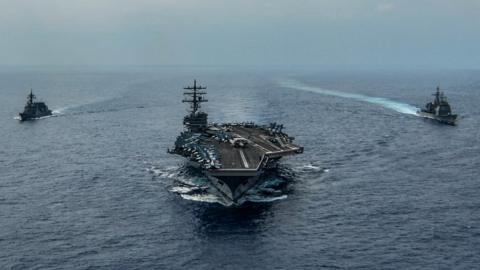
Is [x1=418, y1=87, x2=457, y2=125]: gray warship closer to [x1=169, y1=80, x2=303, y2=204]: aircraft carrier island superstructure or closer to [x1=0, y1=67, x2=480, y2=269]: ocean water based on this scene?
[x1=0, y1=67, x2=480, y2=269]: ocean water

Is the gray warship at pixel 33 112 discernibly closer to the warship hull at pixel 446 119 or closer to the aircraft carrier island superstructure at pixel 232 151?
the aircraft carrier island superstructure at pixel 232 151

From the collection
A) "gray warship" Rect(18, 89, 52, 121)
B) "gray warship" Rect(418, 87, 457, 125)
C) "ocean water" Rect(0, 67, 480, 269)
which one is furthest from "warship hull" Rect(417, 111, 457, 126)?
"gray warship" Rect(18, 89, 52, 121)

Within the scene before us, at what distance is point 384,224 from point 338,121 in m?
85.4

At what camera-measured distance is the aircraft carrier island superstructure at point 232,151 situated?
232 feet

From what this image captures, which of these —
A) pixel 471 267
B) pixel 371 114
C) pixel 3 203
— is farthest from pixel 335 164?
Result: pixel 371 114

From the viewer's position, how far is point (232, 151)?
Result: 85.4 metres

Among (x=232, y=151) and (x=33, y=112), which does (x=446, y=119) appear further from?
(x=33, y=112)

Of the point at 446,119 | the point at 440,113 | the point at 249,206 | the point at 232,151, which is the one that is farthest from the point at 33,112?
the point at 446,119

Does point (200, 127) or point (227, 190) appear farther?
point (200, 127)

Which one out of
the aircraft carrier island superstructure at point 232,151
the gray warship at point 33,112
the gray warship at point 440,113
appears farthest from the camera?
the gray warship at point 33,112

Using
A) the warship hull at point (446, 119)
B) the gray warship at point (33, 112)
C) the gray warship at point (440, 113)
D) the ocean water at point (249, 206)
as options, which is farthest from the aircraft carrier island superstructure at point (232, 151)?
the gray warship at point (33, 112)

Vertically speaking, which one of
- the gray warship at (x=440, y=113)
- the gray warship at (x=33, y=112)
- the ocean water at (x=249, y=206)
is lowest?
the ocean water at (x=249, y=206)

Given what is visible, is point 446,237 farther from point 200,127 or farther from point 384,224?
point 200,127

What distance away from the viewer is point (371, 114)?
16225 centimetres
